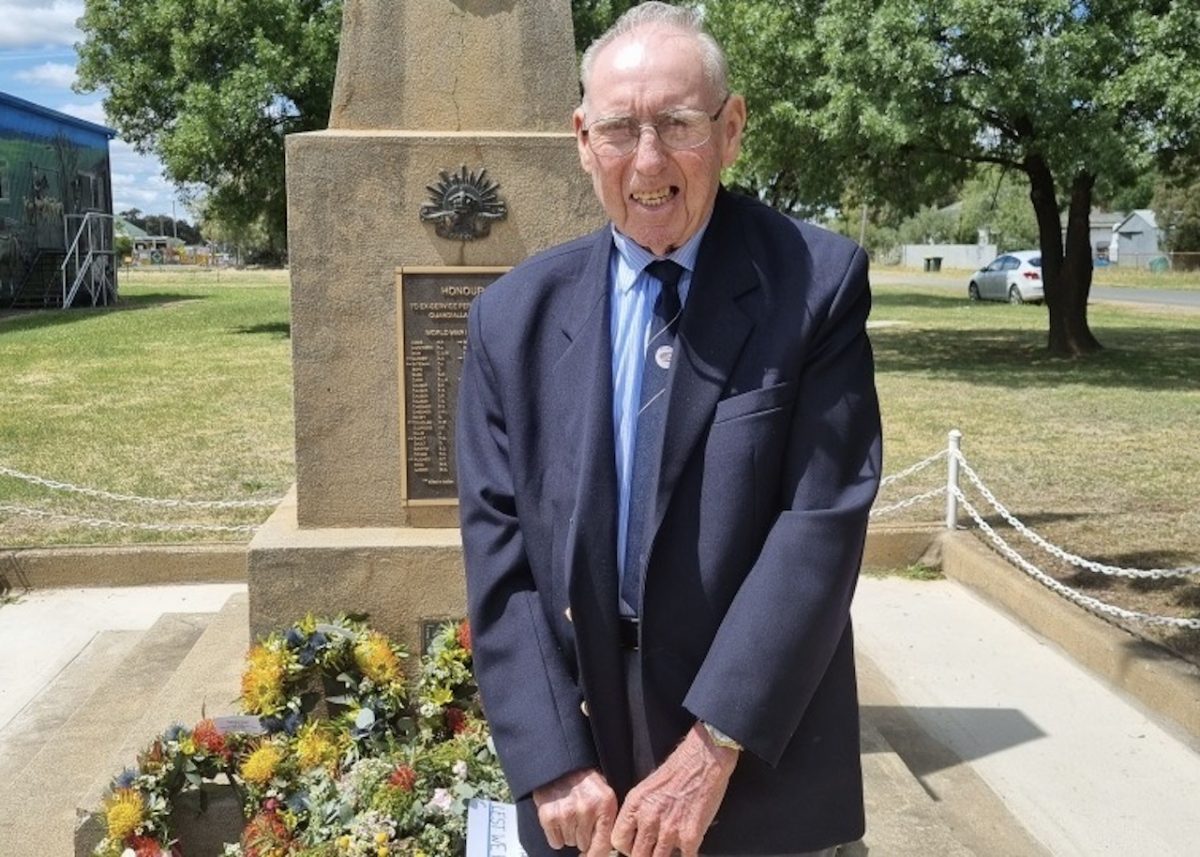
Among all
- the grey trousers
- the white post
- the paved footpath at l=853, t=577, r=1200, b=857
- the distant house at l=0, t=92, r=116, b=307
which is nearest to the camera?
the grey trousers

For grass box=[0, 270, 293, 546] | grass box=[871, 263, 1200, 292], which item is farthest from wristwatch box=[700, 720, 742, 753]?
grass box=[871, 263, 1200, 292]

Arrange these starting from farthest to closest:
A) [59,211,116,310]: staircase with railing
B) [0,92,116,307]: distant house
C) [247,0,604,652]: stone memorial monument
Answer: [59,211,116,310]: staircase with railing < [0,92,116,307]: distant house < [247,0,604,652]: stone memorial monument

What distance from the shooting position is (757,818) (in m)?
2.17

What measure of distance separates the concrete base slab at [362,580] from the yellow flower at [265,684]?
0.24m

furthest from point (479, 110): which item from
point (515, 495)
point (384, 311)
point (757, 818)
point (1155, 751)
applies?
point (1155, 751)

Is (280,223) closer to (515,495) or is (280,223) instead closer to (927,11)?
(927,11)

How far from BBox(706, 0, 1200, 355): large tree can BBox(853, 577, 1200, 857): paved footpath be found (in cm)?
1001

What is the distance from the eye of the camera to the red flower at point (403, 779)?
11.9 ft

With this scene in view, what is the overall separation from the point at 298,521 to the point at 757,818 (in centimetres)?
265

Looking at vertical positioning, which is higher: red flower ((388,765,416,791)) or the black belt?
the black belt

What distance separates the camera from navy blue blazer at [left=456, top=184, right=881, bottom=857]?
2072mm

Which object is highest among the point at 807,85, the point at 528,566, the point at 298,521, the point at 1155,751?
the point at 807,85

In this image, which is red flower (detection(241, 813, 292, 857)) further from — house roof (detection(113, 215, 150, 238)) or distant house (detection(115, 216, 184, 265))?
distant house (detection(115, 216, 184, 265))

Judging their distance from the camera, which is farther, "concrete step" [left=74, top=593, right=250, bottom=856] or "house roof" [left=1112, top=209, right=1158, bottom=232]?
"house roof" [left=1112, top=209, right=1158, bottom=232]
